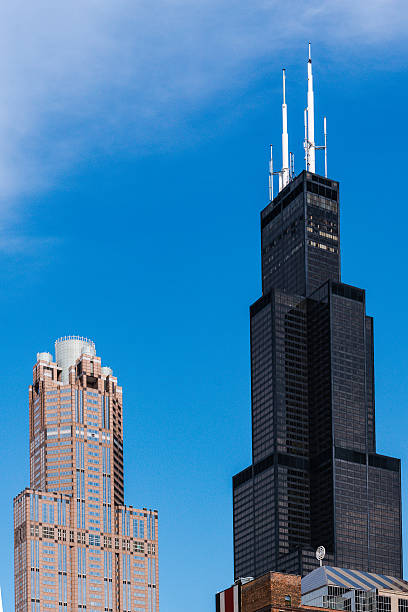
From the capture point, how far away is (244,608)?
191 m

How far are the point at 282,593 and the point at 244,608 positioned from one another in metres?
6.93

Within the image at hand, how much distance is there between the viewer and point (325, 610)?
192 m

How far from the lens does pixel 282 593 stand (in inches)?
7352

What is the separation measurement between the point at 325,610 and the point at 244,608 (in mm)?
11337

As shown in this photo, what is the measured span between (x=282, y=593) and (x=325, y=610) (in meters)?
8.93
